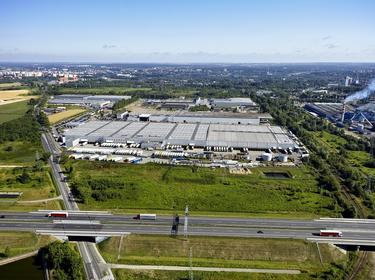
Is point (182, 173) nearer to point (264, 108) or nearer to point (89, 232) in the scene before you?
point (89, 232)

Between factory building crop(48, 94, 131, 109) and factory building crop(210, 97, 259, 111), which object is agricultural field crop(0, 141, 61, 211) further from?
factory building crop(210, 97, 259, 111)

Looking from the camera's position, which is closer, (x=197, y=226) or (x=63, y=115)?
(x=197, y=226)

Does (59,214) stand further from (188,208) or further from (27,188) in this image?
(188,208)

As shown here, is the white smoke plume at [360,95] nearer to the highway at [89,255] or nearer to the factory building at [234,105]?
the factory building at [234,105]

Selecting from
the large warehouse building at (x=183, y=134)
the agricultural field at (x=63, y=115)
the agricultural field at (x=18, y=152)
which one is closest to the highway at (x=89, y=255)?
the agricultural field at (x=18, y=152)

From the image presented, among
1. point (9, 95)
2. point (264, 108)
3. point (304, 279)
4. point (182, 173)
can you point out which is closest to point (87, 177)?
point (182, 173)

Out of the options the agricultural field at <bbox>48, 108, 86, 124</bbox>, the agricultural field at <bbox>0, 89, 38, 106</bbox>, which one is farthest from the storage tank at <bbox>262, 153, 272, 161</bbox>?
the agricultural field at <bbox>0, 89, 38, 106</bbox>

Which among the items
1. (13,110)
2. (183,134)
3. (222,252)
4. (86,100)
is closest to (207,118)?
(183,134)
